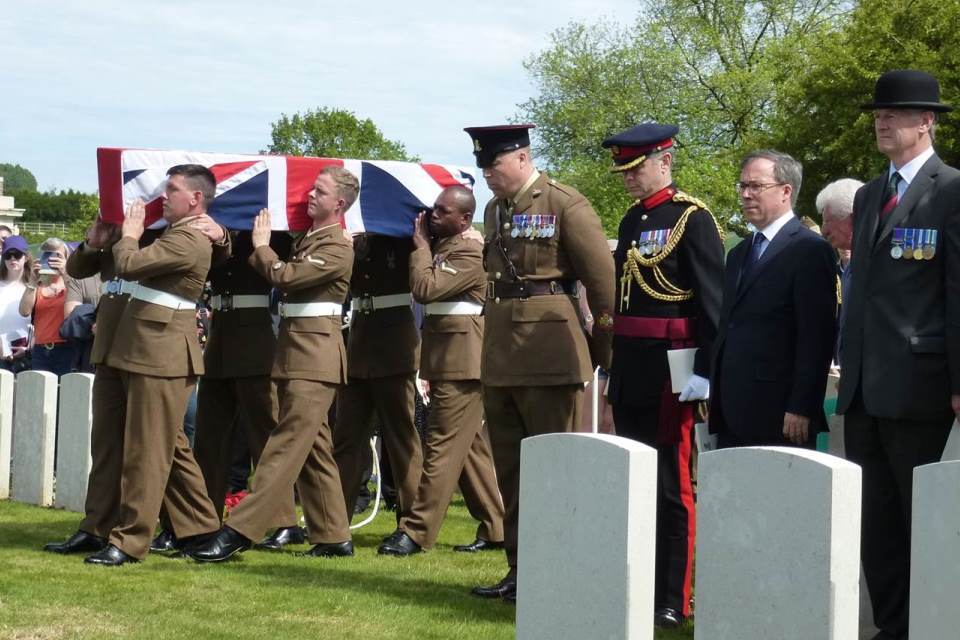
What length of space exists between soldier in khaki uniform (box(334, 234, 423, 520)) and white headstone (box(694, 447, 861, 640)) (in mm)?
4356

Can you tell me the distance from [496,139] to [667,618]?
88.8 inches

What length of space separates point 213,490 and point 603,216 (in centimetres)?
3879

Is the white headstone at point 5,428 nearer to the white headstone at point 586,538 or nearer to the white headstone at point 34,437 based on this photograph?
the white headstone at point 34,437

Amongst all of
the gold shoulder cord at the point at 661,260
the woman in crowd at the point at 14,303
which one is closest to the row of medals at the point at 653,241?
the gold shoulder cord at the point at 661,260

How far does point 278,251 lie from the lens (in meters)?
8.35

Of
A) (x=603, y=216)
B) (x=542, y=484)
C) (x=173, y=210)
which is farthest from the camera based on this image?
(x=603, y=216)

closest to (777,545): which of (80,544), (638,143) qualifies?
(638,143)

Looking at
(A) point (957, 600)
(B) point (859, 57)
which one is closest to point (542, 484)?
(A) point (957, 600)

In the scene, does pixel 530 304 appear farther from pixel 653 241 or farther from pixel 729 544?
pixel 729 544

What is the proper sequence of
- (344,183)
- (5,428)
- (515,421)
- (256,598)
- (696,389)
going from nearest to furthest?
(696,389) → (256,598) → (515,421) → (344,183) → (5,428)

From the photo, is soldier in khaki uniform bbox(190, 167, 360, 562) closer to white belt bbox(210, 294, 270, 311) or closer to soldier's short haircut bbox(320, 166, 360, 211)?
soldier's short haircut bbox(320, 166, 360, 211)

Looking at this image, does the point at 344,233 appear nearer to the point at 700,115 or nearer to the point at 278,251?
the point at 278,251

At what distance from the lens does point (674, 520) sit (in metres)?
6.08

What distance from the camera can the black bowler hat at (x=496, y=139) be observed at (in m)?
6.67
